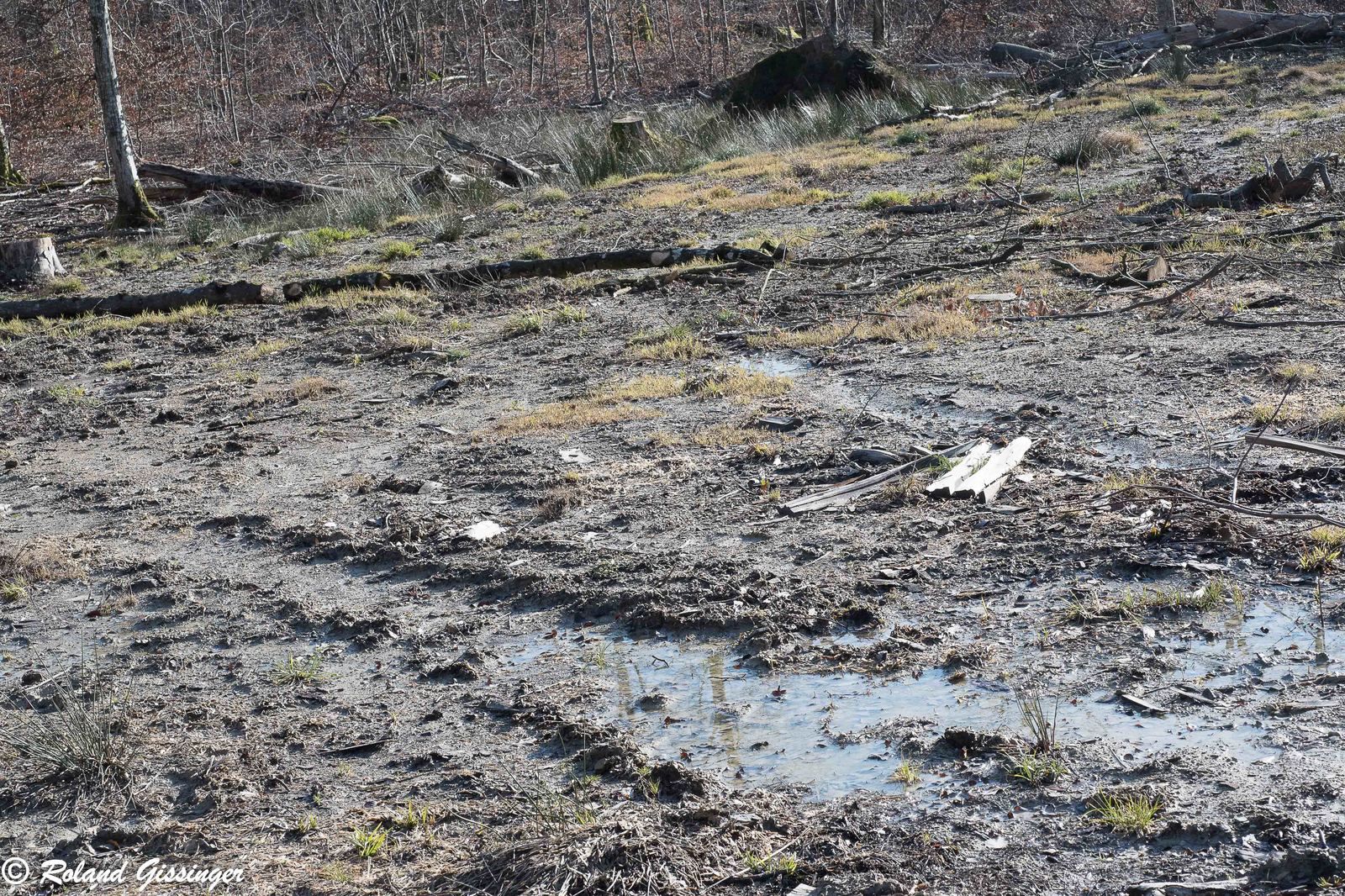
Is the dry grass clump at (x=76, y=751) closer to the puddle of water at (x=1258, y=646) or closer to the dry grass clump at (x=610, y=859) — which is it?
the dry grass clump at (x=610, y=859)

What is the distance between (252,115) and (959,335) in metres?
22.3

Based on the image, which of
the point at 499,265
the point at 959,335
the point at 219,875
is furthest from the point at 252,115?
the point at 219,875

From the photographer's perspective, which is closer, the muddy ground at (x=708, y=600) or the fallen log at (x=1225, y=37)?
the muddy ground at (x=708, y=600)

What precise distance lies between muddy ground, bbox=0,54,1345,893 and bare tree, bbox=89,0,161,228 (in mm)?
7760

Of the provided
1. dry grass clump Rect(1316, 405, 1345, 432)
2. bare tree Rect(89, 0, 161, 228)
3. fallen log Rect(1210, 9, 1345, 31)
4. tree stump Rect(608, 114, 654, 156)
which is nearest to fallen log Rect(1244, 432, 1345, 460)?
dry grass clump Rect(1316, 405, 1345, 432)

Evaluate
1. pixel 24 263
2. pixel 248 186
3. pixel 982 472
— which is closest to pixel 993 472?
pixel 982 472

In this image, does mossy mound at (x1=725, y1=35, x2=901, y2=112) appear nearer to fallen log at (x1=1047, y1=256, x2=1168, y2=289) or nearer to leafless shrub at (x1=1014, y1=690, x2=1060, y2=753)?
fallen log at (x1=1047, y1=256, x2=1168, y2=289)

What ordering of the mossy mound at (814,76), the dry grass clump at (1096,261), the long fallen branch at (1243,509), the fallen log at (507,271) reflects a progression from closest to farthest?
the long fallen branch at (1243,509) → the dry grass clump at (1096,261) → the fallen log at (507,271) → the mossy mound at (814,76)

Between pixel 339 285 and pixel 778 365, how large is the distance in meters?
5.26

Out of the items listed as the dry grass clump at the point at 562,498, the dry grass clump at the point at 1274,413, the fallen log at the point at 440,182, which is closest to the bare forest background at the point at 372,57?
the fallen log at the point at 440,182

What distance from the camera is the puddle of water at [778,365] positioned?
743 cm

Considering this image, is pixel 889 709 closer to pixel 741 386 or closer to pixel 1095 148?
pixel 741 386

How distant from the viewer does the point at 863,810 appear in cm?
303

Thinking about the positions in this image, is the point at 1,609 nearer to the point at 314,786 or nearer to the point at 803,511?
the point at 314,786
